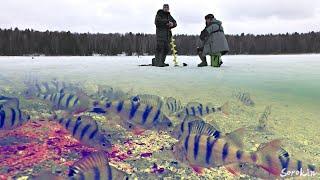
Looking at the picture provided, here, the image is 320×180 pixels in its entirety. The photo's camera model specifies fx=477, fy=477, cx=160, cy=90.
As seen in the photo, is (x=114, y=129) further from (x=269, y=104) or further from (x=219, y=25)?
(x=219, y=25)

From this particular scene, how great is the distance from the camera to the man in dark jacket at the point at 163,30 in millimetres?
13891

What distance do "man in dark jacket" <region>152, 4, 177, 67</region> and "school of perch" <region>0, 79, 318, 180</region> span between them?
579 cm

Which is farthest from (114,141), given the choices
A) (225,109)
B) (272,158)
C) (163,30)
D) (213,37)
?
(213,37)

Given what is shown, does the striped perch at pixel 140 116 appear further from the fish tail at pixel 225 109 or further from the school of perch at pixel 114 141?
the fish tail at pixel 225 109

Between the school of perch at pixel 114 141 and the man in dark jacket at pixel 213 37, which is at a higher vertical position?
the man in dark jacket at pixel 213 37

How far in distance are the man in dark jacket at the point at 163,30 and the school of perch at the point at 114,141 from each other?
5787 millimetres

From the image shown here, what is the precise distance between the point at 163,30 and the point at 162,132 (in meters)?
8.44

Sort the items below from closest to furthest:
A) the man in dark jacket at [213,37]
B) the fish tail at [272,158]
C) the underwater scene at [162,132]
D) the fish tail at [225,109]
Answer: the fish tail at [272,158], the underwater scene at [162,132], the fish tail at [225,109], the man in dark jacket at [213,37]

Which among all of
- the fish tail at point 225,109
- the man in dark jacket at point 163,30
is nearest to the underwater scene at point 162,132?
the fish tail at point 225,109

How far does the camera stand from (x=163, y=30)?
46.5ft

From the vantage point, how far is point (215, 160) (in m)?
3.83

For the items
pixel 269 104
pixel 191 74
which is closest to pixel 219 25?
pixel 191 74

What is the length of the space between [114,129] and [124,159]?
1.48 m

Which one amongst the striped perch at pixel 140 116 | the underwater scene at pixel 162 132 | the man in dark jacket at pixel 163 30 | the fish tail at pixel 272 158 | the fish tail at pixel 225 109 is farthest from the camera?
the man in dark jacket at pixel 163 30
